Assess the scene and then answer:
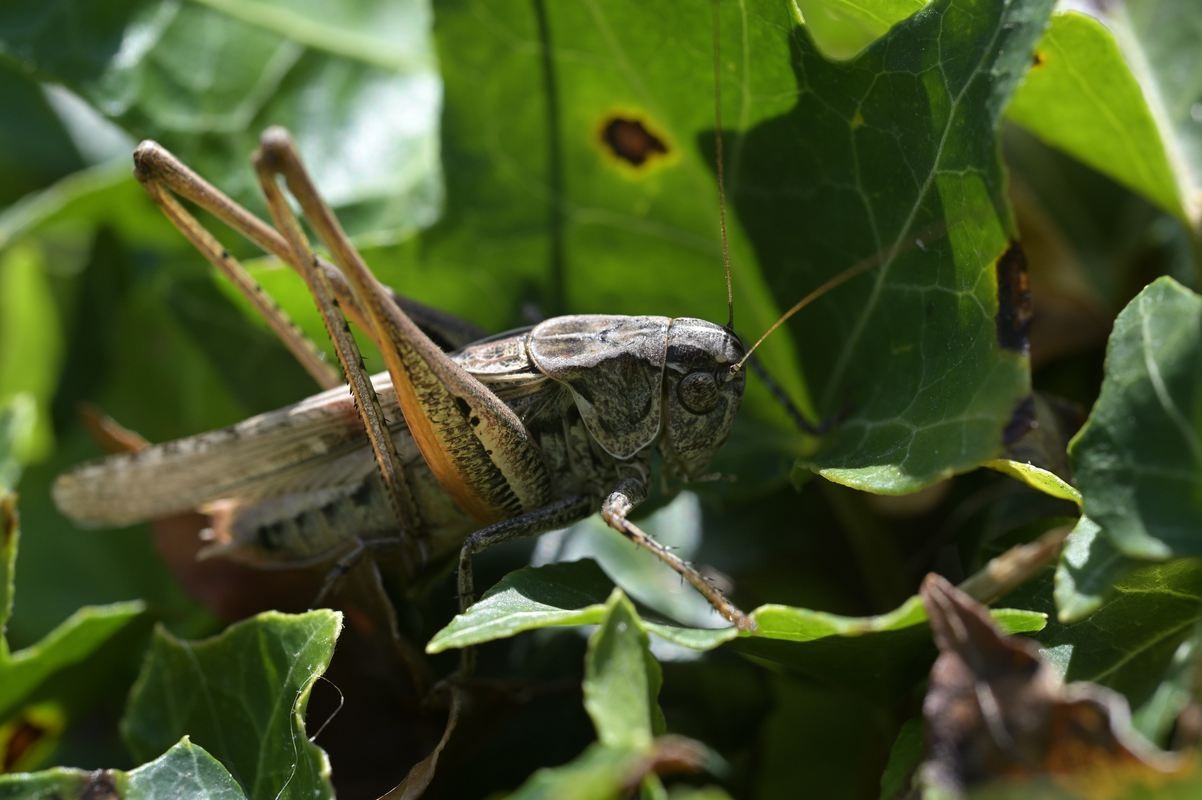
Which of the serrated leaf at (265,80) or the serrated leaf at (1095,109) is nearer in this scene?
the serrated leaf at (1095,109)

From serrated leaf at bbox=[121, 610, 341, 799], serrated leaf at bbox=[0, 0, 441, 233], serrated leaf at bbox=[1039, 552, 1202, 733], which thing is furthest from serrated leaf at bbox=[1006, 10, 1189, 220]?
serrated leaf at bbox=[121, 610, 341, 799]

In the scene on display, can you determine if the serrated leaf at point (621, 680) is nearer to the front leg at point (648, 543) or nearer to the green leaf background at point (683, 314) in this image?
the green leaf background at point (683, 314)

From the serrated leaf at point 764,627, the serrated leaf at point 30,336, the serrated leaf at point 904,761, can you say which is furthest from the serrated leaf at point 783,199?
the serrated leaf at point 30,336

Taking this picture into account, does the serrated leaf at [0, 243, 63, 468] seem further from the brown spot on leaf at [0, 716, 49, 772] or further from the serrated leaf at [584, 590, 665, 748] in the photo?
the serrated leaf at [584, 590, 665, 748]

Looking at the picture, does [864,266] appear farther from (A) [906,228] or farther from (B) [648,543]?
(B) [648,543]

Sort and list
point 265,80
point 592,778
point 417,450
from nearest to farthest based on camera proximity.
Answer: point 592,778 < point 417,450 < point 265,80

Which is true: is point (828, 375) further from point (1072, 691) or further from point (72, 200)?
point (72, 200)

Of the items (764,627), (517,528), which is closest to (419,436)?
(517,528)
